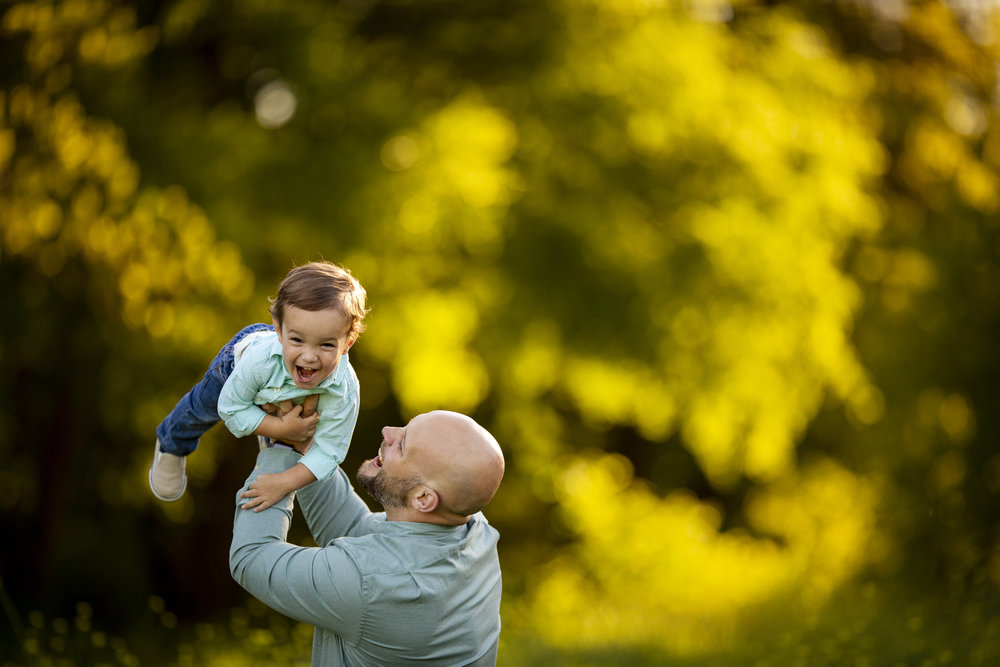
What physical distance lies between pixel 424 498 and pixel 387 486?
0.10 meters

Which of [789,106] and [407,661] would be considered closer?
[407,661]

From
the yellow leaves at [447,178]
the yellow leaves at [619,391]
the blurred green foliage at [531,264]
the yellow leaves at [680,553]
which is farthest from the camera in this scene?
the yellow leaves at [619,391]

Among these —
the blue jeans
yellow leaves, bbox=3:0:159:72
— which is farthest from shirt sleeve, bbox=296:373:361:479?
yellow leaves, bbox=3:0:159:72

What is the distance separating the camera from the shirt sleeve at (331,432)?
219cm

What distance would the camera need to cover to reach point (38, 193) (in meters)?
6.44

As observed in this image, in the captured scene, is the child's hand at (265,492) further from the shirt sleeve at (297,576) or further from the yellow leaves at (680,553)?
the yellow leaves at (680,553)

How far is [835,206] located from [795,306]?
36.2 inches

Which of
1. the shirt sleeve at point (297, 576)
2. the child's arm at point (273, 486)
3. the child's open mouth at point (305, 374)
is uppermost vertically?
the child's open mouth at point (305, 374)

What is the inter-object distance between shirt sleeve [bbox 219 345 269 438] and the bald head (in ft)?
1.17

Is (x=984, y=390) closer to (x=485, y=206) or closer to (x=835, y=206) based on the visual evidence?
(x=835, y=206)

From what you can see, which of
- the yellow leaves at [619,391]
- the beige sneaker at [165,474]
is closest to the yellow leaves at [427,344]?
the yellow leaves at [619,391]

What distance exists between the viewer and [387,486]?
2.18 meters

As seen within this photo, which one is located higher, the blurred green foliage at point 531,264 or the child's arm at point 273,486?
the blurred green foliage at point 531,264

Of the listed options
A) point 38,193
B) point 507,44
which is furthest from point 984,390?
point 38,193
